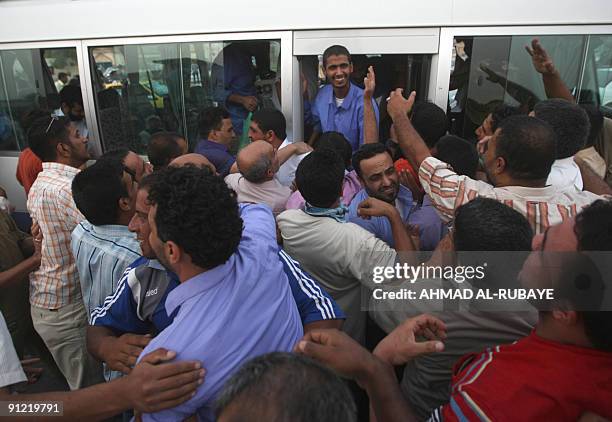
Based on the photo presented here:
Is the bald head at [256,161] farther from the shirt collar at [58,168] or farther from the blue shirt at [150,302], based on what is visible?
the shirt collar at [58,168]

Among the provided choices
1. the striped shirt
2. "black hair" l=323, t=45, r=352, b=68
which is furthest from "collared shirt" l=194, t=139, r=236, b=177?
the striped shirt

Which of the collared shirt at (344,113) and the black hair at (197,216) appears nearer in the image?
the black hair at (197,216)

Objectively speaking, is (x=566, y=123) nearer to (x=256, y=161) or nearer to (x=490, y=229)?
(x=490, y=229)

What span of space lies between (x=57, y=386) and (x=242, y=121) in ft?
8.15

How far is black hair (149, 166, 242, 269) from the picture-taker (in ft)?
3.58

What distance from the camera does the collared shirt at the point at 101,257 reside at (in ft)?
5.75

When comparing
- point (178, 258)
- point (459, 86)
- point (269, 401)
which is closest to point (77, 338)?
point (178, 258)

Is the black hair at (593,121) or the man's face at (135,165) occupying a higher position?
the black hair at (593,121)

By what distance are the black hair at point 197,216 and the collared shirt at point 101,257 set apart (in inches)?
29.3

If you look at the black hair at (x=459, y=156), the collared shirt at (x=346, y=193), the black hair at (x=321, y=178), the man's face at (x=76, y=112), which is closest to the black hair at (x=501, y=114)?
the black hair at (x=459, y=156)

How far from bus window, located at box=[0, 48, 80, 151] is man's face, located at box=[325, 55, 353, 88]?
2.36 metres

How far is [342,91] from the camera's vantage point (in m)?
3.21

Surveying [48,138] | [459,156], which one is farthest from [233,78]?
[459,156]

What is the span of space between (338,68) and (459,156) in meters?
1.25
